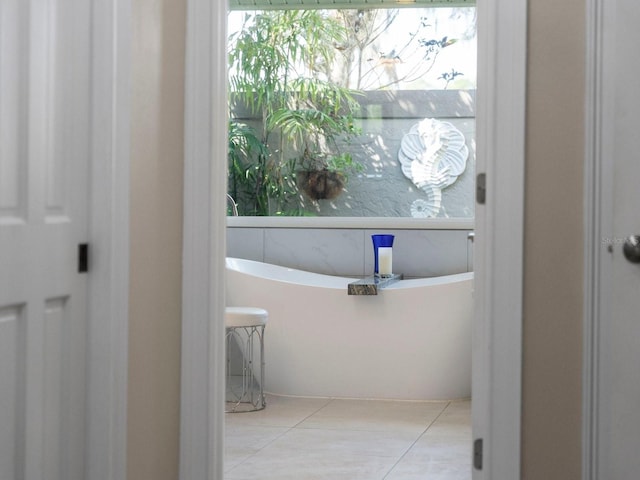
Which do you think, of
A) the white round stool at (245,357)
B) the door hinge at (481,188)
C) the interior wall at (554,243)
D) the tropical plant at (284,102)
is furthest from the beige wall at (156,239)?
the tropical plant at (284,102)

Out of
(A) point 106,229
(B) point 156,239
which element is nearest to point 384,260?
(B) point 156,239

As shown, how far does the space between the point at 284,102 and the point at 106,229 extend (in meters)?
3.97

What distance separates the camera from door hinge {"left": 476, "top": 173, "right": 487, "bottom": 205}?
2.54 metres

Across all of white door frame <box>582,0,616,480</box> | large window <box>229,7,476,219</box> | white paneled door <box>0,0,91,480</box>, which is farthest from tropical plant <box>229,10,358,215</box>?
white paneled door <box>0,0,91,480</box>

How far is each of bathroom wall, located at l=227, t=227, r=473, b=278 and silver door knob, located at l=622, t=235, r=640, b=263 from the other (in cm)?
336

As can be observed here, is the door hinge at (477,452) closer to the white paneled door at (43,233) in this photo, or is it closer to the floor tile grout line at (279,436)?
the white paneled door at (43,233)

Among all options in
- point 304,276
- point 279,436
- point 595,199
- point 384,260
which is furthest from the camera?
point 304,276

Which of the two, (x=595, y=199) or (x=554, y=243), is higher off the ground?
(x=595, y=199)

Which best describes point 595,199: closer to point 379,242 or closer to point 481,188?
point 481,188

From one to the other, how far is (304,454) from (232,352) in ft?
6.18

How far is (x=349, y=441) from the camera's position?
13.6ft

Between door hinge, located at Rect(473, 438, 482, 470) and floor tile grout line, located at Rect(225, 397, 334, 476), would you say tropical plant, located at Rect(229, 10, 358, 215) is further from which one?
door hinge, located at Rect(473, 438, 482, 470)

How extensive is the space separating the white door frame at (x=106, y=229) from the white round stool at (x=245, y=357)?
246 cm

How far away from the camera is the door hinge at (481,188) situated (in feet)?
8.34
